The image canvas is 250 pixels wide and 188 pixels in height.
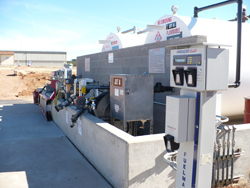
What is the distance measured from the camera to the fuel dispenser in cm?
259

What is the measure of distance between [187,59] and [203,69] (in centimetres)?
24

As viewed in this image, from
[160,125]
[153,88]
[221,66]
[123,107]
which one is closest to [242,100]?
[160,125]

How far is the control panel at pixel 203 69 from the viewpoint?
255 centimetres

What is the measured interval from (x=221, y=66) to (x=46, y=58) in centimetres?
5869

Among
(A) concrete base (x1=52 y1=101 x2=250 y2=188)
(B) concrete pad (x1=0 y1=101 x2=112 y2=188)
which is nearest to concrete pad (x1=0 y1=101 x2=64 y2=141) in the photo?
(B) concrete pad (x1=0 y1=101 x2=112 y2=188)

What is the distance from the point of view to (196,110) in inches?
105

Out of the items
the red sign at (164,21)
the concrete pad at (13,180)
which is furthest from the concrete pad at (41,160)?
the red sign at (164,21)

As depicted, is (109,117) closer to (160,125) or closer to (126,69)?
(160,125)

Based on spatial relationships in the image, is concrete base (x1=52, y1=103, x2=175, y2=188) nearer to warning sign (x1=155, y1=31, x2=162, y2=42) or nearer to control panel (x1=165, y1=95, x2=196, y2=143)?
control panel (x1=165, y1=95, x2=196, y2=143)

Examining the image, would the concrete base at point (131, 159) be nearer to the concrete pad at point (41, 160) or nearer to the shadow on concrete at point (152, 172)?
the shadow on concrete at point (152, 172)

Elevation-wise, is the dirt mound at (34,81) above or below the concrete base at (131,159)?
above

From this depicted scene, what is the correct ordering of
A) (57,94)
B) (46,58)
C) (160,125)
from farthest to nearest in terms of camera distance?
(46,58) < (57,94) < (160,125)

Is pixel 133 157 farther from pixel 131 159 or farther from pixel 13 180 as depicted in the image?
pixel 13 180

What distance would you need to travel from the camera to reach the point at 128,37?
38.8ft
